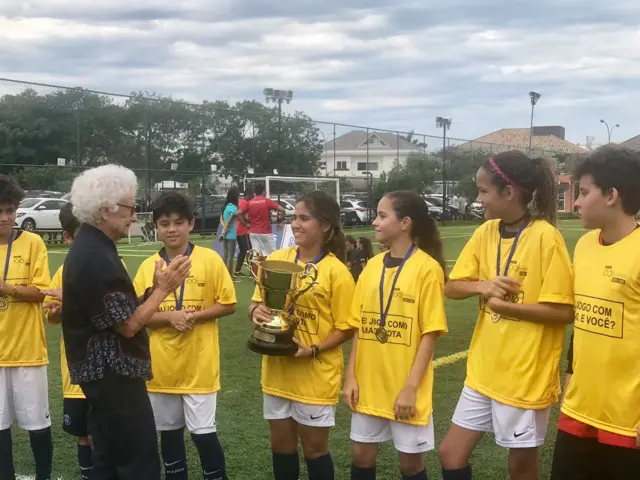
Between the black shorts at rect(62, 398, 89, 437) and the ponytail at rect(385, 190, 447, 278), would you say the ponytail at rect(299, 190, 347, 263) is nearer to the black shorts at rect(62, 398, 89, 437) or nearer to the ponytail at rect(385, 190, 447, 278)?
the ponytail at rect(385, 190, 447, 278)

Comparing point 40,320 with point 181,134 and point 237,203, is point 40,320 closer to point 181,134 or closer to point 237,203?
point 237,203

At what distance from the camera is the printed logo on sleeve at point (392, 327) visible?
11.7 ft

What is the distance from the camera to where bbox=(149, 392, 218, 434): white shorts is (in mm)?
3984

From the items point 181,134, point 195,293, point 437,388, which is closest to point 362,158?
point 181,134

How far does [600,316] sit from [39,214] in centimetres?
2291

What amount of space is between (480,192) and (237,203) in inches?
465

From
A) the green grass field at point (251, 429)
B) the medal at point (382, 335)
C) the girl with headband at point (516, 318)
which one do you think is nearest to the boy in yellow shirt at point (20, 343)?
the green grass field at point (251, 429)

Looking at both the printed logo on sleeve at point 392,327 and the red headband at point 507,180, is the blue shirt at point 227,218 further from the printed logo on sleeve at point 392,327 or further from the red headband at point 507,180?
the red headband at point 507,180

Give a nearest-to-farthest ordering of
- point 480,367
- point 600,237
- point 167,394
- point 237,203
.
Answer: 1. point 600,237
2. point 480,367
3. point 167,394
4. point 237,203

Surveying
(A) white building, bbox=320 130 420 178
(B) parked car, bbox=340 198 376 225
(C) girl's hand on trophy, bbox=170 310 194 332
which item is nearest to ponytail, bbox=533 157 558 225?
(C) girl's hand on trophy, bbox=170 310 194 332

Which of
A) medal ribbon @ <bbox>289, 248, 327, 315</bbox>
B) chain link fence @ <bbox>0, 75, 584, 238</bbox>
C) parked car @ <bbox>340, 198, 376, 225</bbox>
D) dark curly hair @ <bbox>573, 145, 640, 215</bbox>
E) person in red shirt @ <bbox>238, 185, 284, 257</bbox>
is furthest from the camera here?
parked car @ <bbox>340, 198, 376, 225</bbox>

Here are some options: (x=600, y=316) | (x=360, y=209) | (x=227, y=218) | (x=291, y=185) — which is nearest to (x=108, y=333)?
(x=600, y=316)

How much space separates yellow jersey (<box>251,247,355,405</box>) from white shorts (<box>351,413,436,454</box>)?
246 millimetres

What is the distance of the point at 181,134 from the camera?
1069 inches
